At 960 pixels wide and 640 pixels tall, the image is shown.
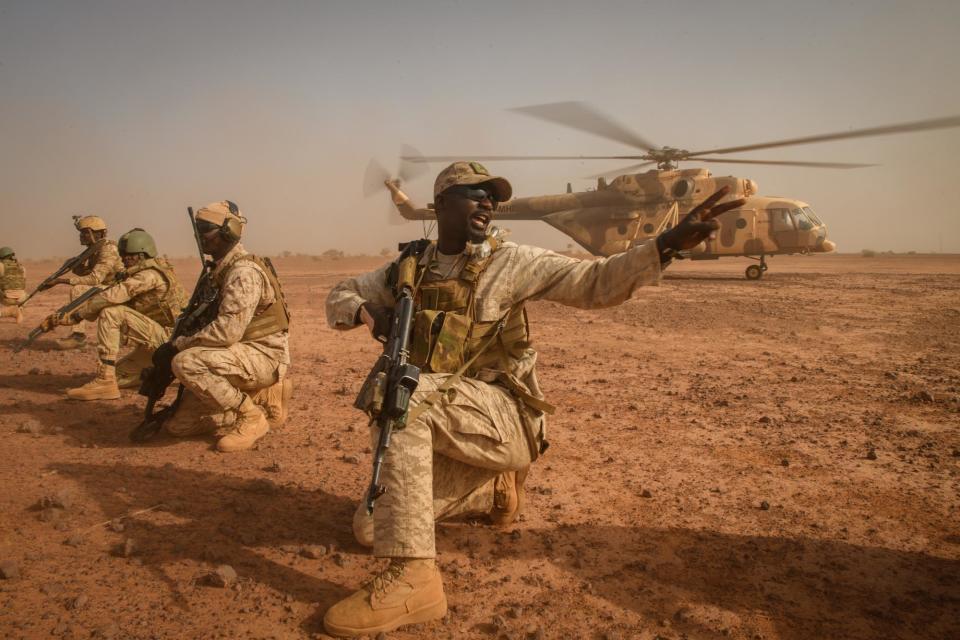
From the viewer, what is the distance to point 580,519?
338 cm

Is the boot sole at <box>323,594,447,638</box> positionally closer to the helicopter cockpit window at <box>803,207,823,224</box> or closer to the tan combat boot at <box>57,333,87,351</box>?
the tan combat boot at <box>57,333,87,351</box>

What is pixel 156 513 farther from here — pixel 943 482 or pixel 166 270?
pixel 943 482

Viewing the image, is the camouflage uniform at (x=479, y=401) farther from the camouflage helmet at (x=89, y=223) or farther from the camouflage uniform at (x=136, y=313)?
the camouflage helmet at (x=89, y=223)

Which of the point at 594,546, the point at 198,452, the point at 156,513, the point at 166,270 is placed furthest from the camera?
the point at 166,270

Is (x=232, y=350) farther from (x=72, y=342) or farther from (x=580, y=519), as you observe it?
(x=72, y=342)

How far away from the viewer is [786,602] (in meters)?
2.54

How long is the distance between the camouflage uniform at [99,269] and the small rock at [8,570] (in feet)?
20.1

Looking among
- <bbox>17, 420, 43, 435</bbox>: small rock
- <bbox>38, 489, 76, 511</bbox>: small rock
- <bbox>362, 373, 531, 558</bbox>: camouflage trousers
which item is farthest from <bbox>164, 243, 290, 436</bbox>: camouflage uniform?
<bbox>362, 373, 531, 558</bbox>: camouflage trousers

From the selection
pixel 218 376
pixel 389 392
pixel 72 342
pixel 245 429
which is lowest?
pixel 245 429

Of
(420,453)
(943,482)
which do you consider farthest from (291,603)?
(943,482)

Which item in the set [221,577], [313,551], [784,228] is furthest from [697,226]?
[784,228]

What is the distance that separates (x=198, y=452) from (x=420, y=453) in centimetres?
273

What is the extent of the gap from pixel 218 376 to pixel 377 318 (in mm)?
2194

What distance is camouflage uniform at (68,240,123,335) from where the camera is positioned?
26.6 ft
